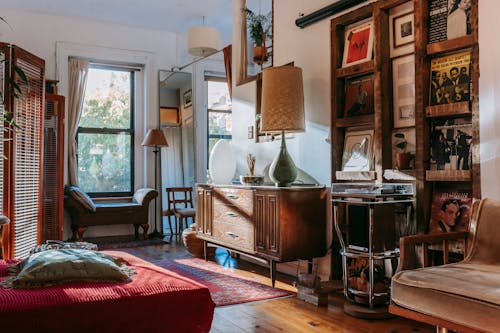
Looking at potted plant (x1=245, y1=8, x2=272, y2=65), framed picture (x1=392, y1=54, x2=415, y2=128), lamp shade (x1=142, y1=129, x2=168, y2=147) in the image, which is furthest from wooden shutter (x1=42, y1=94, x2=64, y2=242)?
framed picture (x1=392, y1=54, x2=415, y2=128)

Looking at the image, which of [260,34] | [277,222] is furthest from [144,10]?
[277,222]

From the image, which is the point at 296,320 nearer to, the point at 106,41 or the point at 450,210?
the point at 450,210

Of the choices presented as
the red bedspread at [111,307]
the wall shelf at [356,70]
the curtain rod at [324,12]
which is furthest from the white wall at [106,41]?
the red bedspread at [111,307]

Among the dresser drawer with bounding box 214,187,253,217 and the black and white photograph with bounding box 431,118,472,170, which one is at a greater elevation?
the black and white photograph with bounding box 431,118,472,170

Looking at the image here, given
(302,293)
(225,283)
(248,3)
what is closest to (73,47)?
(248,3)

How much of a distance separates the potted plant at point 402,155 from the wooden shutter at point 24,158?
3241mm

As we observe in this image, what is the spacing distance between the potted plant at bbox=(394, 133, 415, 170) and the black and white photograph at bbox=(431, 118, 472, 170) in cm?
16

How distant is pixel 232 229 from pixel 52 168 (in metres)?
2.72

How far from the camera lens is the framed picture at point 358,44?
3.66 m

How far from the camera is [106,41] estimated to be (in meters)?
7.29

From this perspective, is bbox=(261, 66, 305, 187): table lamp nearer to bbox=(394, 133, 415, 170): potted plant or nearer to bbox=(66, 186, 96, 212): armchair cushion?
bbox=(394, 133, 415, 170): potted plant

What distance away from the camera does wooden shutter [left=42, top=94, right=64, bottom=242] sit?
5.75 meters

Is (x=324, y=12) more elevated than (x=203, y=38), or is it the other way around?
(x=203, y=38)

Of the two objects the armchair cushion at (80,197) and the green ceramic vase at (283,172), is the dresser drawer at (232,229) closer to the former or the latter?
the green ceramic vase at (283,172)
